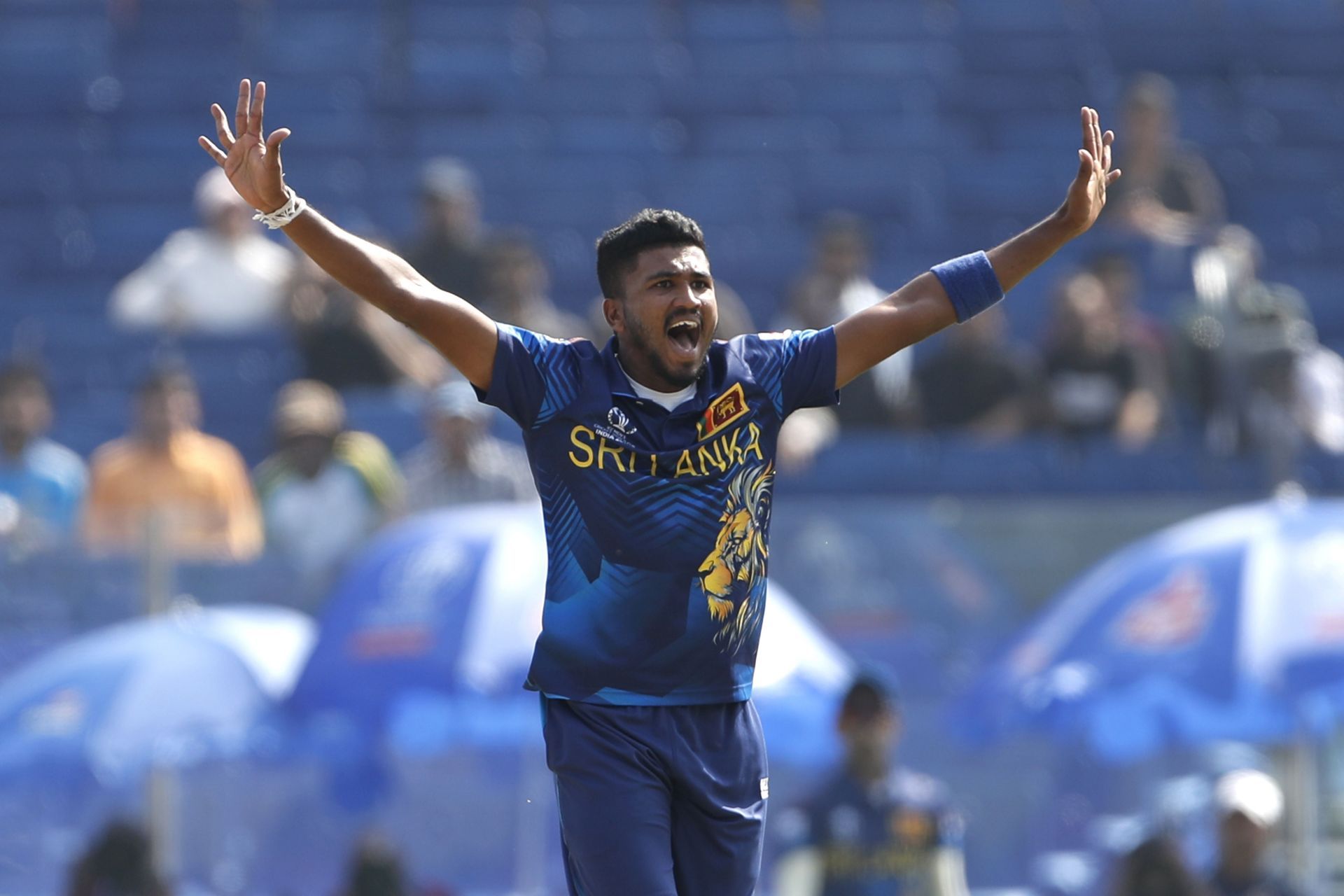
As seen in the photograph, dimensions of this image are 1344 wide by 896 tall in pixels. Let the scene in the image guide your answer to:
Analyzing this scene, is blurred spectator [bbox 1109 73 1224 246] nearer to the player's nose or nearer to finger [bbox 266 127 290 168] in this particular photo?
A: the player's nose

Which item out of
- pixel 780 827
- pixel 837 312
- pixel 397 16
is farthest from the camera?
pixel 397 16

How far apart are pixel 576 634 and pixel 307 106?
38.0 ft

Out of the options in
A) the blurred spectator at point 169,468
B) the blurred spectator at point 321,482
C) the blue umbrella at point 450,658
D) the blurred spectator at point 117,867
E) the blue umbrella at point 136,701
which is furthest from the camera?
the blurred spectator at point 169,468

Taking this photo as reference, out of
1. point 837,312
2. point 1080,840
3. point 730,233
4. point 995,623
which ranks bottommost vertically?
point 1080,840

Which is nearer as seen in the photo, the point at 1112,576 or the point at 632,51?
the point at 1112,576

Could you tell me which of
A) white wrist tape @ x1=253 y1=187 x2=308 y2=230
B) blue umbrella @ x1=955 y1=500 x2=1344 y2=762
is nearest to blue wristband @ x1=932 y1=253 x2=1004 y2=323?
white wrist tape @ x1=253 y1=187 x2=308 y2=230

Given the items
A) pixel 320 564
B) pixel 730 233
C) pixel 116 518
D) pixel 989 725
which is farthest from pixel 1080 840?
pixel 730 233

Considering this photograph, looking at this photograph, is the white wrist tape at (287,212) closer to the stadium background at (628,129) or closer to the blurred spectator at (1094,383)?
the stadium background at (628,129)

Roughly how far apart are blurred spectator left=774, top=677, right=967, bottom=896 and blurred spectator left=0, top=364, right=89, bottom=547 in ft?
11.4

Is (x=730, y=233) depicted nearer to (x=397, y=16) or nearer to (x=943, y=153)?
(x=943, y=153)

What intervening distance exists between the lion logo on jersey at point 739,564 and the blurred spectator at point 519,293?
5.94 metres

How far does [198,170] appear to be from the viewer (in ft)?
48.3

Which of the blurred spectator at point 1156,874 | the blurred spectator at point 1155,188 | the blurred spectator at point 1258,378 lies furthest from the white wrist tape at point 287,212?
the blurred spectator at point 1155,188

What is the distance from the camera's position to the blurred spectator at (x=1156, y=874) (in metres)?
8.21
